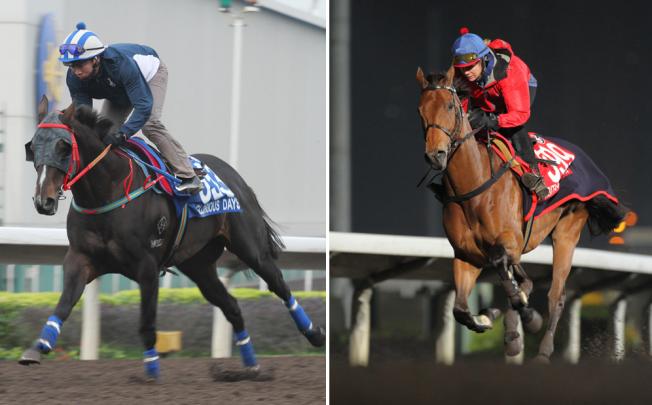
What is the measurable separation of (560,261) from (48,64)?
2668mm

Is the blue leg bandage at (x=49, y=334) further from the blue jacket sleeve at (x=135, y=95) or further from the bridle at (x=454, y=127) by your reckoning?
the bridle at (x=454, y=127)

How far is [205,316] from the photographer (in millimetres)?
5652

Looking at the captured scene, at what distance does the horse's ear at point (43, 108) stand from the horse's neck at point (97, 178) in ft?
0.69

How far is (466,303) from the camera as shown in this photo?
5129mm

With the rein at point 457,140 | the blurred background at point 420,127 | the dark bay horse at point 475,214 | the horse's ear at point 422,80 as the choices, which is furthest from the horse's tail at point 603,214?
the horse's ear at point 422,80

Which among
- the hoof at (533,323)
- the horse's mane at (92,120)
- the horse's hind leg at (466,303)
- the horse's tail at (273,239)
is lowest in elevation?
the hoof at (533,323)

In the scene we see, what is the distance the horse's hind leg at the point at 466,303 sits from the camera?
16.6 feet

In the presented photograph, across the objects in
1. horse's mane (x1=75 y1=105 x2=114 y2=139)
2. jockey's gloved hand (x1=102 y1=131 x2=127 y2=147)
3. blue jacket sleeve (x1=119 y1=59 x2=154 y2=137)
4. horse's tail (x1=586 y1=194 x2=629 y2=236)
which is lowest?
horse's tail (x1=586 y1=194 x2=629 y2=236)

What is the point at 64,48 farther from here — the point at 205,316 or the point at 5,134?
the point at 205,316

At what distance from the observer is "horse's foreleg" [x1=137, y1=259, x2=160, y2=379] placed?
Result: 5.33 metres

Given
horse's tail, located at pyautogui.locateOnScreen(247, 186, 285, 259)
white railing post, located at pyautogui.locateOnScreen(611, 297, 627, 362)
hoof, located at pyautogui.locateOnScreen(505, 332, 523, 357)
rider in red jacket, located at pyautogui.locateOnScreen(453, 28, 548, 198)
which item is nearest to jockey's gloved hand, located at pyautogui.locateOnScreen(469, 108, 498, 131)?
rider in red jacket, located at pyautogui.locateOnScreen(453, 28, 548, 198)

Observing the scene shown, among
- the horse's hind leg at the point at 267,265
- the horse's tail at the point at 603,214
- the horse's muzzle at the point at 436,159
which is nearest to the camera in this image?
the horse's muzzle at the point at 436,159

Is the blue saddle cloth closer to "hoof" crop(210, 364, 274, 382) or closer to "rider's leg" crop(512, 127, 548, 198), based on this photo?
"hoof" crop(210, 364, 274, 382)

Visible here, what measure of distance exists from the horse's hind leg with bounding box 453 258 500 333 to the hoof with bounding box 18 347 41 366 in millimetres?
1896
